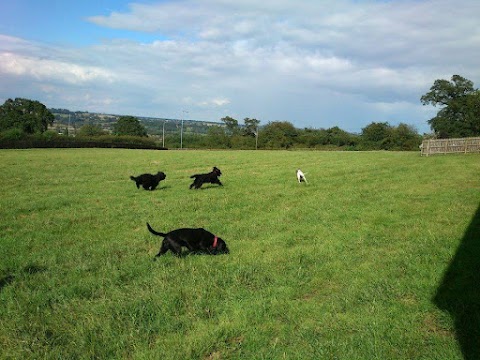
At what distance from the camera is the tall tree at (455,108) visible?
7031 cm

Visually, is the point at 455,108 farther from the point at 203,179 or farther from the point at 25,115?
the point at 25,115

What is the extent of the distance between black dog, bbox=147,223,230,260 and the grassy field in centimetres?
18

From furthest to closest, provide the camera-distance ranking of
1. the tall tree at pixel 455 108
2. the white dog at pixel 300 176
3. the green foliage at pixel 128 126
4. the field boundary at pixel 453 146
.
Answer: the green foliage at pixel 128 126
the tall tree at pixel 455 108
the field boundary at pixel 453 146
the white dog at pixel 300 176

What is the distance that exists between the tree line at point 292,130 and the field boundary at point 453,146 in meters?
43.5

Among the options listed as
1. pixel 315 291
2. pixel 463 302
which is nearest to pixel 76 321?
pixel 315 291

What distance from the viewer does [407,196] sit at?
41.1ft

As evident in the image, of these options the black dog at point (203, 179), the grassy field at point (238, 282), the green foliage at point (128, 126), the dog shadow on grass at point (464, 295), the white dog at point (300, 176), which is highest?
the green foliage at point (128, 126)

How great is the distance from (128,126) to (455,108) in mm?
73823

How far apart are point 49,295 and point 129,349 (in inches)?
71.1

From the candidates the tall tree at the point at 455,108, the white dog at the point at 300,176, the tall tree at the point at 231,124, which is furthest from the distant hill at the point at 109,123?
the white dog at the point at 300,176

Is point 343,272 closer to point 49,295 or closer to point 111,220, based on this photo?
point 49,295

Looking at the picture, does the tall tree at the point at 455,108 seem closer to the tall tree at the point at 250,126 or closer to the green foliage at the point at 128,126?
the tall tree at the point at 250,126

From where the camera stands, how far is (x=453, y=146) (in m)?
32.7

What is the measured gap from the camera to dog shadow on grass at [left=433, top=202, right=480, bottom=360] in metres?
3.96
